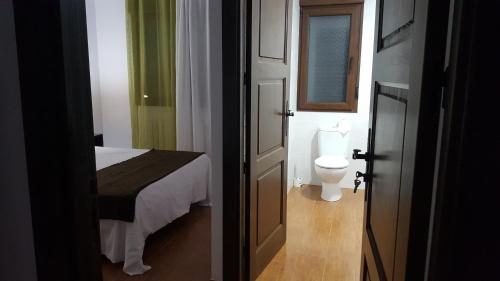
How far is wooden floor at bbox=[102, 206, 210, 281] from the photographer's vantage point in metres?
2.58

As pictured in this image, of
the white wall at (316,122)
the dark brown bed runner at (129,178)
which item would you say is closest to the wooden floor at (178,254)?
the dark brown bed runner at (129,178)

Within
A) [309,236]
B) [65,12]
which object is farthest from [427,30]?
[309,236]

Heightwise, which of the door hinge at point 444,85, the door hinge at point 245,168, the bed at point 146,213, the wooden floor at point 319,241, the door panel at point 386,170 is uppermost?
the door hinge at point 444,85

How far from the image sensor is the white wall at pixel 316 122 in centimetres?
409

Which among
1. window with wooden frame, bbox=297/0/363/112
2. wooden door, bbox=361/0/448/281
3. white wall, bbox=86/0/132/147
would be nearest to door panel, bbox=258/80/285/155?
wooden door, bbox=361/0/448/281

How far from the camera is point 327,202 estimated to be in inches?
159

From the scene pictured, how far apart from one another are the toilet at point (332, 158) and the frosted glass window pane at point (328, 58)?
40 cm

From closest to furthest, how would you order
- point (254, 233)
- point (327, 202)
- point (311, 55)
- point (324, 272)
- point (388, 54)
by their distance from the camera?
1. point (388, 54)
2. point (254, 233)
3. point (324, 272)
4. point (327, 202)
5. point (311, 55)

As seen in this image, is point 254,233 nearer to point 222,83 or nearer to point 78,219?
point 222,83

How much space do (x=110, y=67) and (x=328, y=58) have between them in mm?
2707

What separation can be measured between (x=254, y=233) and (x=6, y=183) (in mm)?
1641

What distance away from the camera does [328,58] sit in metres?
4.30

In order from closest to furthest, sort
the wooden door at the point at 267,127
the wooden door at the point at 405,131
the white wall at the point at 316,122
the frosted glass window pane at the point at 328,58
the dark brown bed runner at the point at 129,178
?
the wooden door at the point at 405,131 → the wooden door at the point at 267,127 → the dark brown bed runner at the point at 129,178 → the white wall at the point at 316,122 → the frosted glass window pane at the point at 328,58

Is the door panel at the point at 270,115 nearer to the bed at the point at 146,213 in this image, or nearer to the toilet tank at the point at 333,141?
the bed at the point at 146,213
